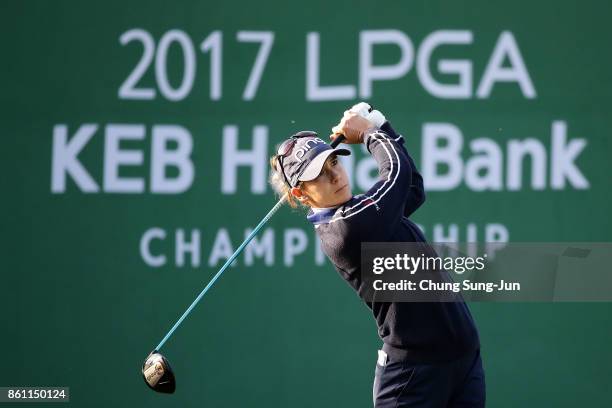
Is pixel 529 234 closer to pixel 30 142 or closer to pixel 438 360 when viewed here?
pixel 438 360

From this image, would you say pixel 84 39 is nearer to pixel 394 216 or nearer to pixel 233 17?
pixel 233 17

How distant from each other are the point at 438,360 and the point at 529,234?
1866 mm

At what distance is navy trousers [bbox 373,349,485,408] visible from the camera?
2.72 m

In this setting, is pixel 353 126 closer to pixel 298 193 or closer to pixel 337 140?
pixel 337 140

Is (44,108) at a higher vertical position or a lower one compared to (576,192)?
higher

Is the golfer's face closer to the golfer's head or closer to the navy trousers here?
the golfer's head

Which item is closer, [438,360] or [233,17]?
[438,360]

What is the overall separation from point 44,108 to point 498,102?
7.19 feet

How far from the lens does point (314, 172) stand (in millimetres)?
2697

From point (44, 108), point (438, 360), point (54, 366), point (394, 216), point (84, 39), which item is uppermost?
point (84, 39)

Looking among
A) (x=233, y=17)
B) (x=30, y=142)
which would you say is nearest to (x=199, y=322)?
(x=30, y=142)

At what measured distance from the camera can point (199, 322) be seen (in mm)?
4520

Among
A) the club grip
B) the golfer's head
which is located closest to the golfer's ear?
the golfer's head

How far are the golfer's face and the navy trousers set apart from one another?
0.51 meters
